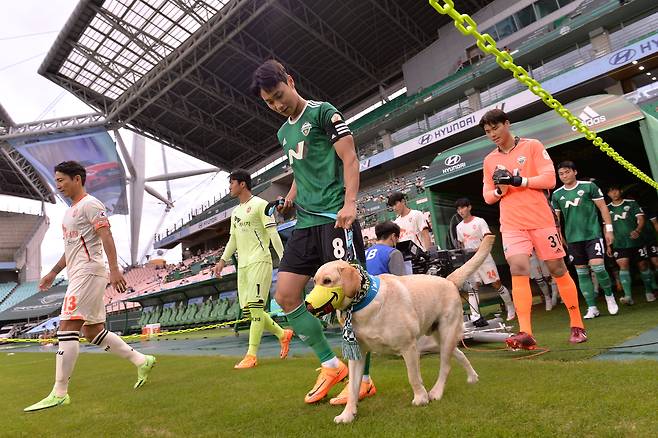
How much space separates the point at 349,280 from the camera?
6.77ft

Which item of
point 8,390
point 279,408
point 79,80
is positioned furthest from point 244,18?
point 279,408

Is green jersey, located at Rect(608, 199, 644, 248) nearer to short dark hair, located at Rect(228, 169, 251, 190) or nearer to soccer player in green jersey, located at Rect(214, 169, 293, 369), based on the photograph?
soccer player in green jersey, located at Rect(214, 169, 293, 369)

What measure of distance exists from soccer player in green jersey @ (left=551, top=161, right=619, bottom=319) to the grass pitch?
1079mm

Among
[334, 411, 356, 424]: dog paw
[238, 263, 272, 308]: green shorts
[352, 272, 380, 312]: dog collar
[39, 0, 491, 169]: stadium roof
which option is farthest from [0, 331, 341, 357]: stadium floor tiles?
[39, 0, 491, 169]: stadium roof

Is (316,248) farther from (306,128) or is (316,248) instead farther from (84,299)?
(84,299)

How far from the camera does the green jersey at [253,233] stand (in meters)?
4.91

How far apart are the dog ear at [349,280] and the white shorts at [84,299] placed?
8.38ft

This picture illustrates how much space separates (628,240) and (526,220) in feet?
12.7

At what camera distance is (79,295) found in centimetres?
341

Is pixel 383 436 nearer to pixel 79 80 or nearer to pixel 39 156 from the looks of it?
pixel 79 80

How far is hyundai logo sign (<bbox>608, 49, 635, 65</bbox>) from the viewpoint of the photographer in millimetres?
16995

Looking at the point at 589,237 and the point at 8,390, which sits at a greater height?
the point at 589,237

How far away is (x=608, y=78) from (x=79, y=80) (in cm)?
3710

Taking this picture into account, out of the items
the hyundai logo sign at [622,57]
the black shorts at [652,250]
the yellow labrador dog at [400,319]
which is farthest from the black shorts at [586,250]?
the hyundai logo sign at [622,57]
